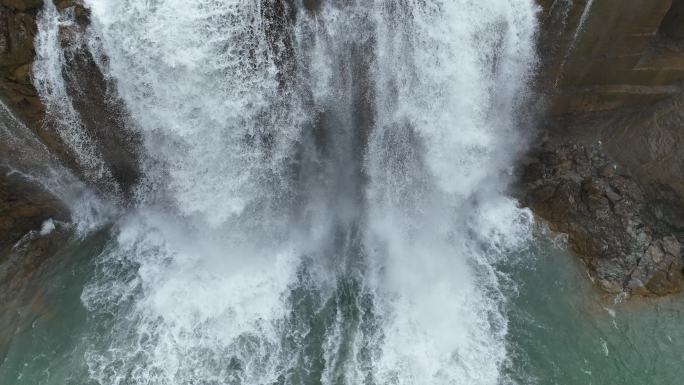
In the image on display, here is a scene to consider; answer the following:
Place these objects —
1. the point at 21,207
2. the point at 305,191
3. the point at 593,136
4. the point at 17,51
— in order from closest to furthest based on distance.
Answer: the point at 17,51
the point at 21,207
the point at 305,191
the point at 593,136

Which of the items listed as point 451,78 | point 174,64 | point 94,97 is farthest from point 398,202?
point 94,97

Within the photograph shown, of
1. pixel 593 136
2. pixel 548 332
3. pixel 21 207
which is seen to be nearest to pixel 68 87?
pixel 21 207

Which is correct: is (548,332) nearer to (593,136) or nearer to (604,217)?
(604,217)

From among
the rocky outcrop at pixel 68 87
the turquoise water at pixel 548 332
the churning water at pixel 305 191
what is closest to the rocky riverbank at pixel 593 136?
the rocky outcrop at pixel 68 87

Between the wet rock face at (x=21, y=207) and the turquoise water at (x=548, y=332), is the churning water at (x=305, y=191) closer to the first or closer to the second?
the turquoise water at (x=548, y=332)

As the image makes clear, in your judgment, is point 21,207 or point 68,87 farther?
point 21,207

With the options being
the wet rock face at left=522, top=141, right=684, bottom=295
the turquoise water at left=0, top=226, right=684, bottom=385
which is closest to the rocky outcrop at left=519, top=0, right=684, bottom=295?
the wet rock face at left=522, top=141, right=684, bottom=295
